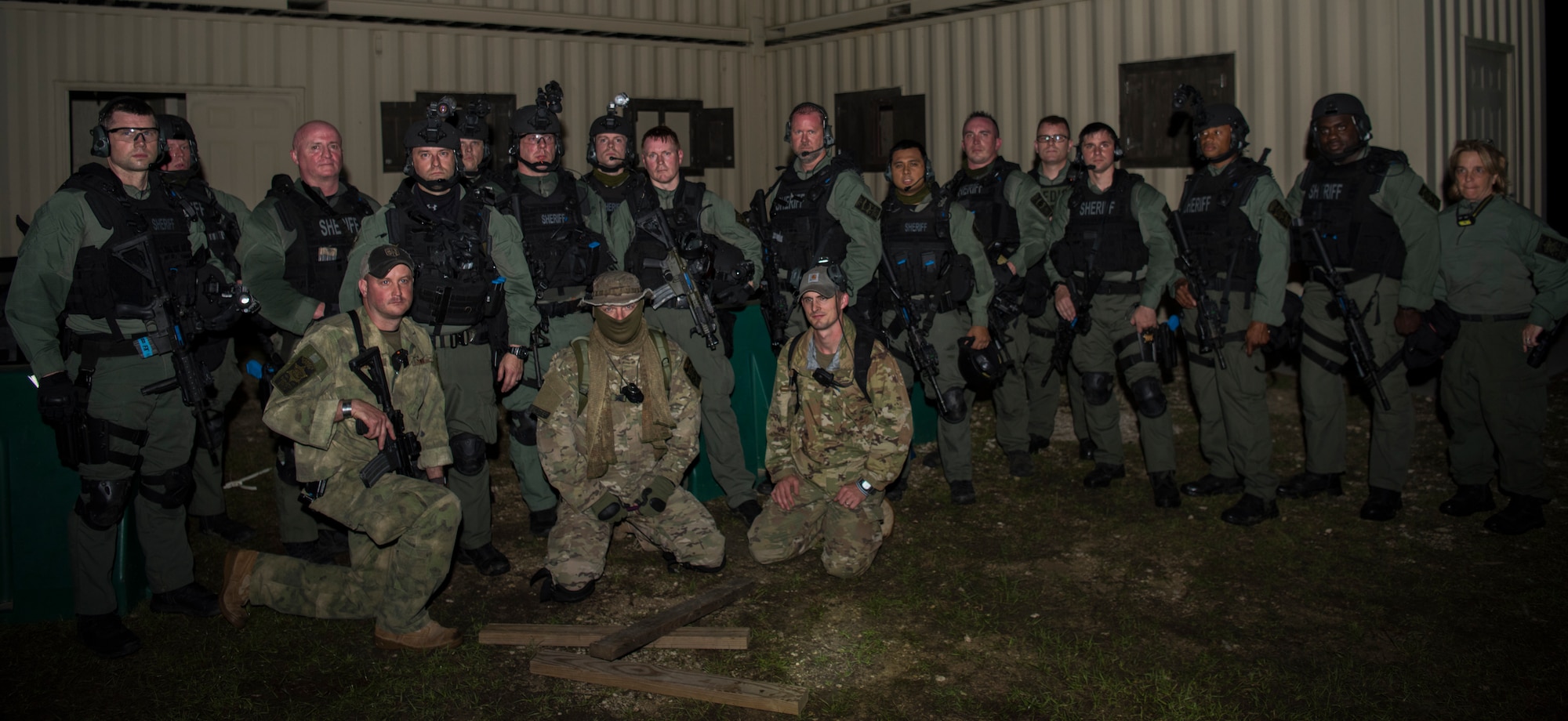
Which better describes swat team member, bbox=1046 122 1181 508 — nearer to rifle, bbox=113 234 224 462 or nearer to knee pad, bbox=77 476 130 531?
rifle, bbox=113 234 224 462

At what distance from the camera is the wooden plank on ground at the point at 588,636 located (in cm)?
496

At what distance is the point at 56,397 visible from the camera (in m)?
4.87

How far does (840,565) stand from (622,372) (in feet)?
5.27

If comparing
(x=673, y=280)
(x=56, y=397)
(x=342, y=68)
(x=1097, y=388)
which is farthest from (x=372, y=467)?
(x=342, y=68)

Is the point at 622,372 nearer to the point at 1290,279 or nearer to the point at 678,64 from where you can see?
the point at 1290,279

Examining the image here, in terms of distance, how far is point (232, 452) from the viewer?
29.2ft

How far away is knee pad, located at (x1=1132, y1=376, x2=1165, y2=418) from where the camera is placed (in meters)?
7.03

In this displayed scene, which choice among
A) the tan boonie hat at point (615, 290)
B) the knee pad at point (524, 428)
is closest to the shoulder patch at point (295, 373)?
the tan boonie hat at point (615, 290)

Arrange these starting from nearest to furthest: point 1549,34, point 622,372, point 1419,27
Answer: point 622,372 → point 1419,27 → point 1549,34

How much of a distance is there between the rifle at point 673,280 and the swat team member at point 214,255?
2329 mm

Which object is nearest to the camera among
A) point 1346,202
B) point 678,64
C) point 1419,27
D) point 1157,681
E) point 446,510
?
point 1157,681

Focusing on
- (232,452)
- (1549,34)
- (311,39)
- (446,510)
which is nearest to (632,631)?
(446,510)

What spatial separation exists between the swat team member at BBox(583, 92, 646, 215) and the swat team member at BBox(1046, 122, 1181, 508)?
2338 mm

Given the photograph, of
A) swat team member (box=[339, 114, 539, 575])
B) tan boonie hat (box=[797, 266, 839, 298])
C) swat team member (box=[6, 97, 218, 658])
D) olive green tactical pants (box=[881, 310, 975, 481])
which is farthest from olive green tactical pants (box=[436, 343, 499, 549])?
olive green tactical pants (box=[881, 310, 975, 481])
